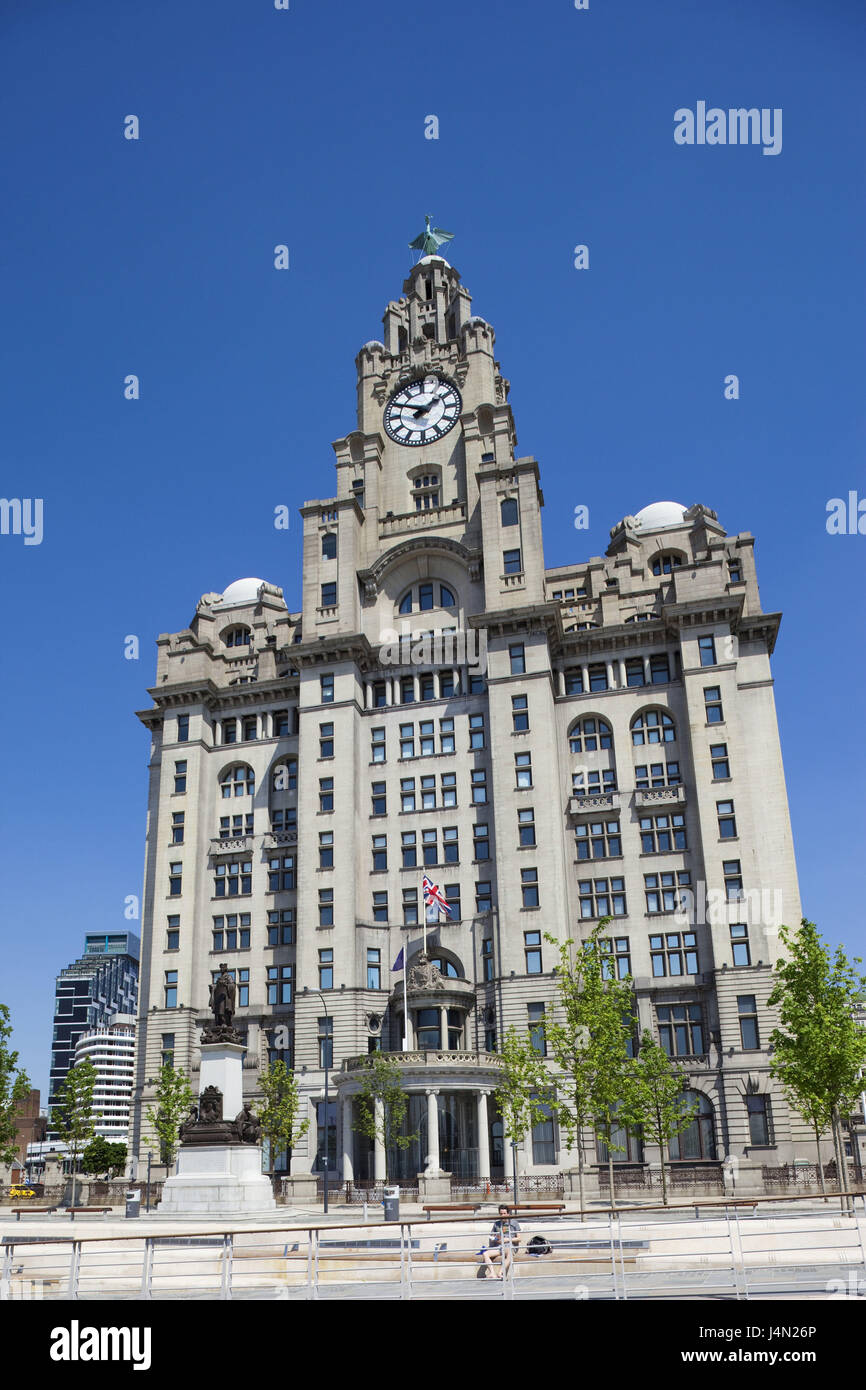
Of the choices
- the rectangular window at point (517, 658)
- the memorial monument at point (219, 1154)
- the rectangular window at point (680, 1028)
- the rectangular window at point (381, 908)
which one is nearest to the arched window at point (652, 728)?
the rectangular window at point (517, 658)

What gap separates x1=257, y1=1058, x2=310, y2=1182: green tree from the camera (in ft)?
223

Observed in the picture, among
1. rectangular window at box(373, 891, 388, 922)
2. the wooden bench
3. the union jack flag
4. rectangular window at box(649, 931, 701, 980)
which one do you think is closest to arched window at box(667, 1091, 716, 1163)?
rectangular window at box(649, 931, 701, 980)

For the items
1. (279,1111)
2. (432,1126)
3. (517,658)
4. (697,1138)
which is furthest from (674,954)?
(279,1111)

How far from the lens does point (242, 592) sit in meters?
96.9

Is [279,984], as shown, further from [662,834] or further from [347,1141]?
[662,834]

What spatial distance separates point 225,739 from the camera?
289 ft

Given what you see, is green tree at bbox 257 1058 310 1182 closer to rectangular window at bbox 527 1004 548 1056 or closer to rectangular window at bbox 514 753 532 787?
rectangular window at bbox 527 1004 548 1056

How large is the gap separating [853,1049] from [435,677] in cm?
4324

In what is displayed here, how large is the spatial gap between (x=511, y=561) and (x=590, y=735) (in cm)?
1476

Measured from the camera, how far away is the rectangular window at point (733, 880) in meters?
70.9
